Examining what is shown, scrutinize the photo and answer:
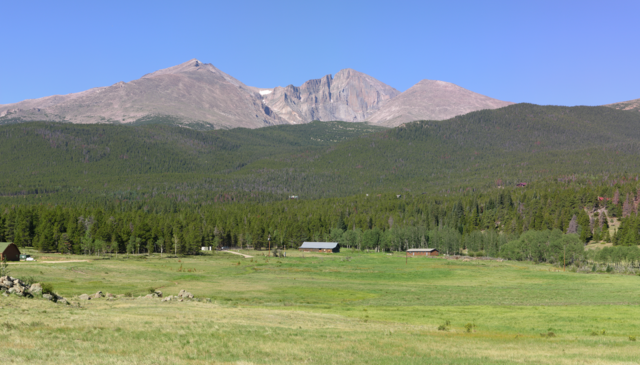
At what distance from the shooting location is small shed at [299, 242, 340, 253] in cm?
18838

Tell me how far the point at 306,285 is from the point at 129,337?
183ft

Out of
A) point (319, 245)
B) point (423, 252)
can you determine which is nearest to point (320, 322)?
point (423, 252)

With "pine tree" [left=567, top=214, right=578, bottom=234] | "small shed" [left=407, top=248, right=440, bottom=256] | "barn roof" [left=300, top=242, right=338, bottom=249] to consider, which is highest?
"pine tree" [left=567, top=214, right=578, bottom=234]

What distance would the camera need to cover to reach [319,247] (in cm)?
19050

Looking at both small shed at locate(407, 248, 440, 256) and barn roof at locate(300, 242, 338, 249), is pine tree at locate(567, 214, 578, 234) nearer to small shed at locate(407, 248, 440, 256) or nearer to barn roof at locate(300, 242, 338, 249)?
small shed at locate(407, 248, 440, 256)

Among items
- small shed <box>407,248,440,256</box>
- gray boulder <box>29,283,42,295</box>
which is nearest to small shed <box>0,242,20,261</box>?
gray boulder <box>29,283,42,295</box>

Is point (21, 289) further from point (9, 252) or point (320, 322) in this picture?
point (9, 252)

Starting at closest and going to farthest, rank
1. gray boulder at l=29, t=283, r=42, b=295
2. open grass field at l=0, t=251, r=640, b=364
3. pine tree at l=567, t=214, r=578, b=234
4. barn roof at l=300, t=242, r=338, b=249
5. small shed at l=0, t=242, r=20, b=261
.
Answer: open grass field at l=0, t=251, r=640, b=364 → gray boulder at l=29, t=283, r=42, b=295 → small shed at l=0, t=242, r=20, b=261 → pine tree at l=567, t=214, r=578, b=234 → barn roof at l=300, t=242, r=338, b=249

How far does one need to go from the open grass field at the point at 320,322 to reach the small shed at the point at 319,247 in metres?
92.9

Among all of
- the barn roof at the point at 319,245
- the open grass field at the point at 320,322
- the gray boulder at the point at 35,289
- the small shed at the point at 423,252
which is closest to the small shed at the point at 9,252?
the open grass field at the point at 320,322

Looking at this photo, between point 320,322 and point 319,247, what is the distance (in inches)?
5809

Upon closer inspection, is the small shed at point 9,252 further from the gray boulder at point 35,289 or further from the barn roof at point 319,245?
the barn roof at point 319,245

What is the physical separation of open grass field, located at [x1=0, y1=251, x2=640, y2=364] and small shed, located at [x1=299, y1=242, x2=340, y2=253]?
305 feet

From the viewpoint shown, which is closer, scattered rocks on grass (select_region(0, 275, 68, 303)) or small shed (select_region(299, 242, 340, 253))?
scattered rocks on grass (select_region(0, 275, 68, 303))
